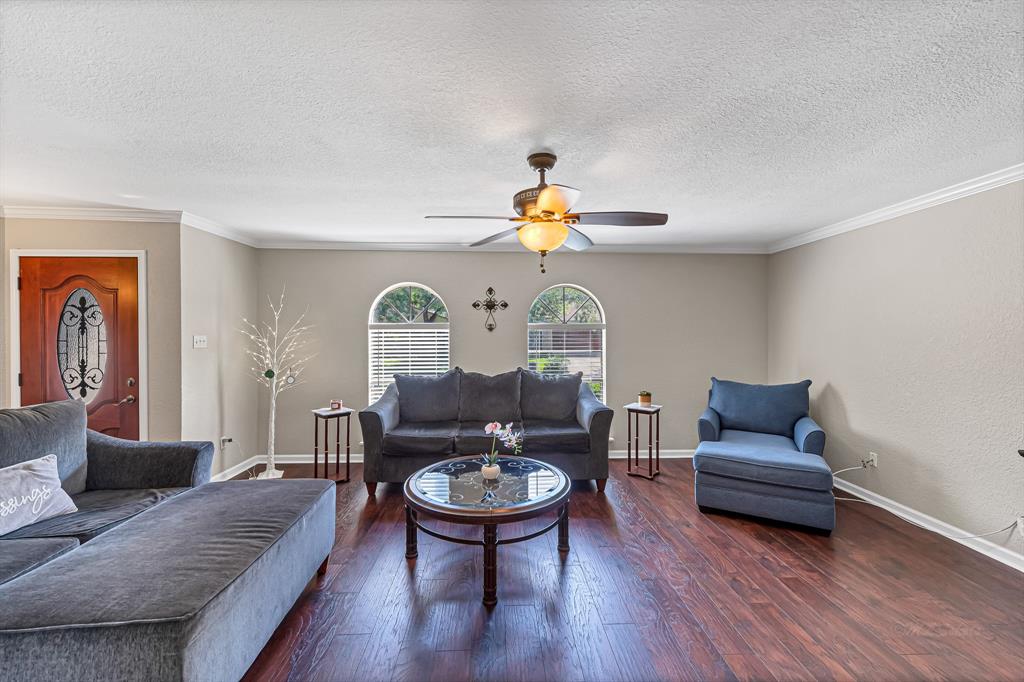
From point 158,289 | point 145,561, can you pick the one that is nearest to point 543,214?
point 145,561

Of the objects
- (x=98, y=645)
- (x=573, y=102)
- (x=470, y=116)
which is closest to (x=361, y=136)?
(x=470, y=116)

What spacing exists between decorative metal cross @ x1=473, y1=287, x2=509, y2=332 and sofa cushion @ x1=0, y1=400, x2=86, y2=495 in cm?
337

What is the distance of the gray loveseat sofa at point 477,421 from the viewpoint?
380 cm

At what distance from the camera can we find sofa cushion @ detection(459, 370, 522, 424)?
439cm

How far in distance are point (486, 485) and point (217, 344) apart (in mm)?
3154

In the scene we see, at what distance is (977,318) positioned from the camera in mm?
2848

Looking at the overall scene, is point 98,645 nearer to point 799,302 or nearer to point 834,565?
point 834,565

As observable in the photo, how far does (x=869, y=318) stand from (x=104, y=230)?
6.54m

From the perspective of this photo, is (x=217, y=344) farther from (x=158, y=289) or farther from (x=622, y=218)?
(x=622, y=218)

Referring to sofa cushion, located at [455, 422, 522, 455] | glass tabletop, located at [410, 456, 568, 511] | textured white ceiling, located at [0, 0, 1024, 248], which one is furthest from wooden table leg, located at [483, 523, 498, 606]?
textured white ceiling, located at [0, 0, 1024, 248]

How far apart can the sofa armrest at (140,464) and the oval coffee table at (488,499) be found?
1.32 metres

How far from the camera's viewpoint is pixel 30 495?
6.78ft

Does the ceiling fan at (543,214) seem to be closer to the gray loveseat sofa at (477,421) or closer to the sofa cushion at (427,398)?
the gray loveseat sofa at (477,421)

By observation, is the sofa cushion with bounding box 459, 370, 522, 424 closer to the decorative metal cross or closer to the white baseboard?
the decorative metal cross
